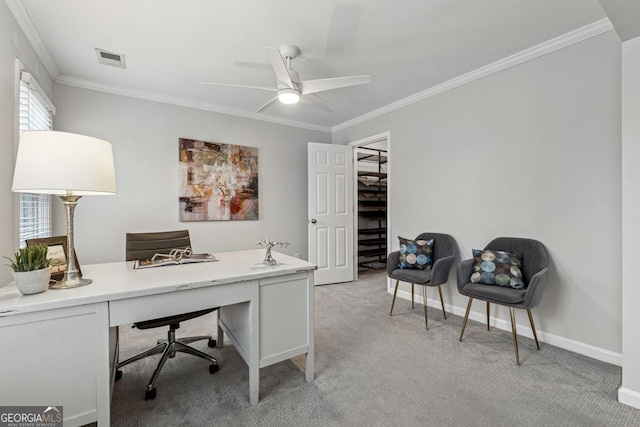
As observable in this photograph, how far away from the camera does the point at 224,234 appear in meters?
3.89

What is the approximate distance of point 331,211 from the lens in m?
4.38

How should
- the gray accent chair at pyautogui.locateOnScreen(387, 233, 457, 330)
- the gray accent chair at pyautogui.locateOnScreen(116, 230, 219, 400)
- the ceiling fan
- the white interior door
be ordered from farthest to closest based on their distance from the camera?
the white interior door, the gray accent chair at pyautogui.locateOnScreen(387, 233, 457, 330), the ceiling fan, the gray accent chair at pyautogui.locateOnScreen(116, 230, 219, 400)

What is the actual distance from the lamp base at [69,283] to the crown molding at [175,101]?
8.65ft

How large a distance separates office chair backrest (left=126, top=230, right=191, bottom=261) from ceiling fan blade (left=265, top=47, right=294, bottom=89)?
5.06 ft

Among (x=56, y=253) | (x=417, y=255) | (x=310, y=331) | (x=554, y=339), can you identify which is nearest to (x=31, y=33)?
(x=56, y=253)

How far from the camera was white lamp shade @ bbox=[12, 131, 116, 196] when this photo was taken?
1.21m

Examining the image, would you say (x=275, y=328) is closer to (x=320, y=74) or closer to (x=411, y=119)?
(x=320, y=74)

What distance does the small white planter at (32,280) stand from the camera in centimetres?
121

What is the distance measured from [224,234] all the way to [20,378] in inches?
109

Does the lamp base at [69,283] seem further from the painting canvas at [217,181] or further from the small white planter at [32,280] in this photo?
the painting canvas at [217,181]

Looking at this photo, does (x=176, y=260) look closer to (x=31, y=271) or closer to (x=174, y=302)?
(x=174, y=302)

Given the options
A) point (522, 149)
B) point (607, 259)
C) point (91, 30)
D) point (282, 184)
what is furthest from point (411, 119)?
point (91, 30)

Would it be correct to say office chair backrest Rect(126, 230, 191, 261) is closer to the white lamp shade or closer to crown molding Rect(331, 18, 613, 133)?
the white lamp shade

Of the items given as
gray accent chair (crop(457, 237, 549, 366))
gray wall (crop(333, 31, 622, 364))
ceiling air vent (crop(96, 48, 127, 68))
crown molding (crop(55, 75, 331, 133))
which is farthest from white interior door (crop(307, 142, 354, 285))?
ceiling air vent (crop(96, 48, 127, 68))
